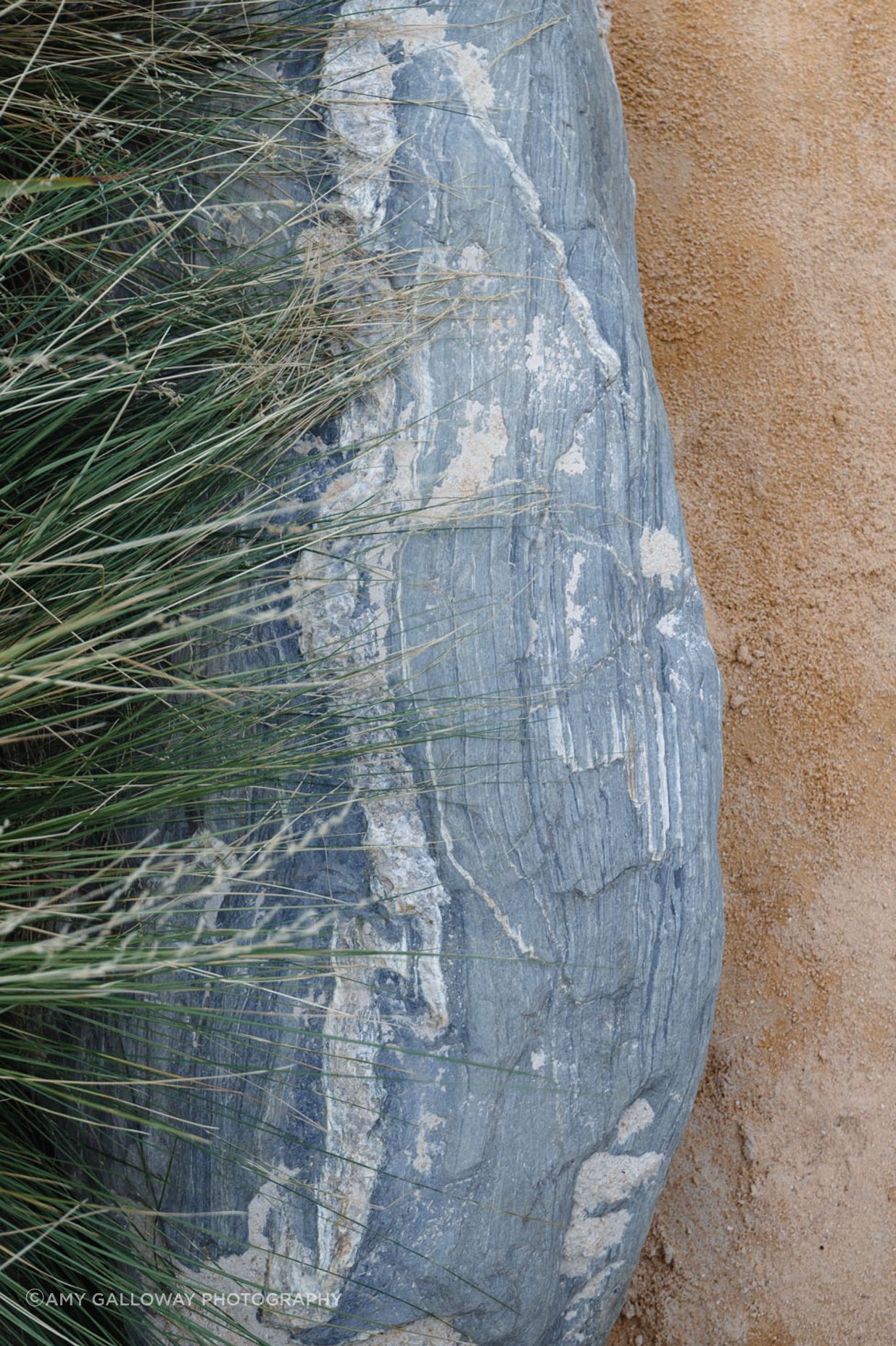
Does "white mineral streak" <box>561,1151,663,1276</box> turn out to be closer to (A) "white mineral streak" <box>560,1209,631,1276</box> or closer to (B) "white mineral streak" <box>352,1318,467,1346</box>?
(A) "white mineral streak" <box>560,1209,631,1276</box>

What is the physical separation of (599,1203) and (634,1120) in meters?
0.12

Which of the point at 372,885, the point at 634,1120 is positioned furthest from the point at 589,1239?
the point at 372,885

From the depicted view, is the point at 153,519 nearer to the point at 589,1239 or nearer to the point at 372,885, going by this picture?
the point at 372,885

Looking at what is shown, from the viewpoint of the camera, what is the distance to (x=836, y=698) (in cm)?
199

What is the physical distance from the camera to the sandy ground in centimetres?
180

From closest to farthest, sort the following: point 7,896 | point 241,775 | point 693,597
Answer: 1. point 7,896
2. point 241,775
3. point 693,597

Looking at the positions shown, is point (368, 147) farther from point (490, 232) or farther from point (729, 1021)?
point (729, 1021)

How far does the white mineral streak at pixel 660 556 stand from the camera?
1.41 m

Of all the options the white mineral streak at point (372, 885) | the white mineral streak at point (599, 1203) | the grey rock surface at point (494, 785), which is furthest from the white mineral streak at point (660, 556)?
the white mineral streak at point (599, 1203)

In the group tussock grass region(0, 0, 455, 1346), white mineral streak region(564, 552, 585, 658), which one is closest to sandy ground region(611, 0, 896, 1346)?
white mineral streak region(564, 552, 585, 658)

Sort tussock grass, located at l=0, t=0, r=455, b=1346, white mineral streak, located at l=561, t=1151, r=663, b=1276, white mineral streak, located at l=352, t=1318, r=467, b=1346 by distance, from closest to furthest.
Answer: tussock grass, located at l=0, t=0, r=455, b=1346 → white mineral streak, located at l=352, t=1318, r=467, b=1346 → white mineral streak, located at l=561, t=1151, r=663, b=1276

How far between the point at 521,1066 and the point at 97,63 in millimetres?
1457

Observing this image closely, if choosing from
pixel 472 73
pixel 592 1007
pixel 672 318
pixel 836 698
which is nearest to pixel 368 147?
pixel 472 73

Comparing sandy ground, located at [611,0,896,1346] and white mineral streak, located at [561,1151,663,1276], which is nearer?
white mineral streak, located at [561,1151,663,1276]
